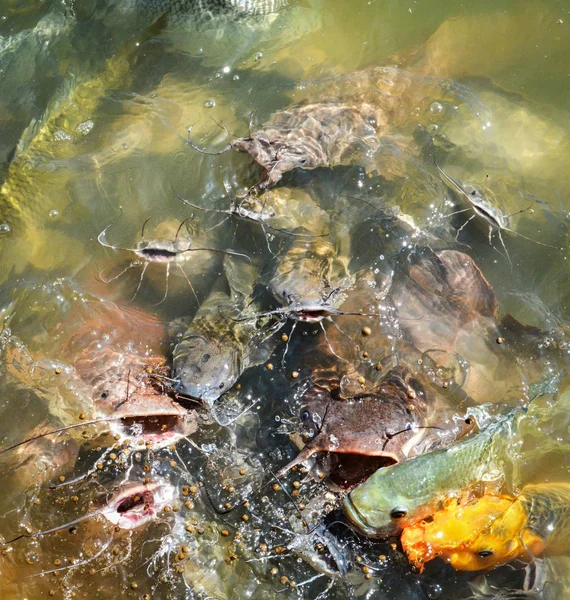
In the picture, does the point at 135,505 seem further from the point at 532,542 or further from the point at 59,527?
the point at 532,542

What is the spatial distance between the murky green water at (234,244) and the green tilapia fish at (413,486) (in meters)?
0.35

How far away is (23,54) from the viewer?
556cm

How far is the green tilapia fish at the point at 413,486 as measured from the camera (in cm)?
313

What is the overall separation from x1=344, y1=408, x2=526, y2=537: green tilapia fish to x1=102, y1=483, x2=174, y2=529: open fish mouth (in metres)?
1.16

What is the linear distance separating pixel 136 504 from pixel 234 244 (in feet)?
6.46

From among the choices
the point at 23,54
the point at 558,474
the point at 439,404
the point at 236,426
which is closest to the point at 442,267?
the point at 439,404

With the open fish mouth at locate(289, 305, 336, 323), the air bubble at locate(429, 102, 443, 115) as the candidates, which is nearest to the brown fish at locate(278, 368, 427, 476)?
the open fish mouth at locate(289, 305, 336, 323)

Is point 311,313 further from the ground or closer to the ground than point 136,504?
further from the ground

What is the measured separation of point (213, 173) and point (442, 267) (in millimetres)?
1949

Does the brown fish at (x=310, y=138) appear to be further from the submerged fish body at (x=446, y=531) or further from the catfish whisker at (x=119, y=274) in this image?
the submerged fish body at (x=446, y=531)

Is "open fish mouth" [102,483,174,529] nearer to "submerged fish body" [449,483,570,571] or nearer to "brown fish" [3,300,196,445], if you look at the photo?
"brown fish" [3,300,196,445]

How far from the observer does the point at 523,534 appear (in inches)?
137

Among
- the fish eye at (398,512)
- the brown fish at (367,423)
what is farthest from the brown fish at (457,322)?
the fish eye at (398,512)

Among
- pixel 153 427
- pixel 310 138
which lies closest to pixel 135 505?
pixel 153 427
